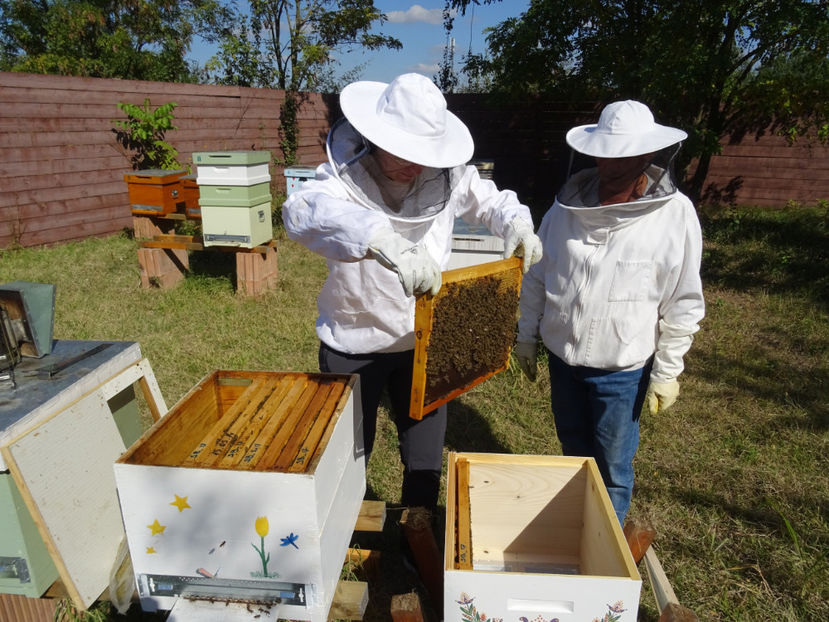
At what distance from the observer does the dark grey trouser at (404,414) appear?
2.05 m

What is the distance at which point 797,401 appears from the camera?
3.87 meters

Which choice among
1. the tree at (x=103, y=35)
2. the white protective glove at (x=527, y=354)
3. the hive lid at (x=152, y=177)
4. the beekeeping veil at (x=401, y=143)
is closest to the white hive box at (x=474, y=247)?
the white protective glove at (x=527, y=354)

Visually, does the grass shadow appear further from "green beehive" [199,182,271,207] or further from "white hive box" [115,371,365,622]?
"white hive box" [115,371,365,622]

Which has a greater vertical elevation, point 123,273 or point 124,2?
point 124,2

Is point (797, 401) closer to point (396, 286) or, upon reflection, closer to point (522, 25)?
point (396, 286)

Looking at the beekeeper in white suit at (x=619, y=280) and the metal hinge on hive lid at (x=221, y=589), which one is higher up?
the beekeeper in white suit at (x=619, y=280)

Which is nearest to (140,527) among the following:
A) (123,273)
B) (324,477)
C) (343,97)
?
(324,477)

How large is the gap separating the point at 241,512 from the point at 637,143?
1663 mm

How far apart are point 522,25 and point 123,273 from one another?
668 centimetres

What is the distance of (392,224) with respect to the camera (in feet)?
5.93

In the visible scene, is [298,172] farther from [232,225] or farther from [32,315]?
[32,315]

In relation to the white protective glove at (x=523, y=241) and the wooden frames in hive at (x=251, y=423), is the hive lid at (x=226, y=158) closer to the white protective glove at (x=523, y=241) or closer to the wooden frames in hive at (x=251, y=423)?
the wooden frames in hive at (x=251, y=423)

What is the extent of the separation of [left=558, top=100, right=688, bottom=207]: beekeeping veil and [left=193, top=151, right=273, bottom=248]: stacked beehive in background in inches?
144

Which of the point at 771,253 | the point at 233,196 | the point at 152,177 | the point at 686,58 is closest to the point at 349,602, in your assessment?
the point at 233,196
